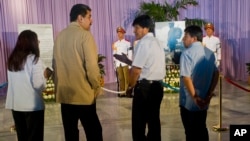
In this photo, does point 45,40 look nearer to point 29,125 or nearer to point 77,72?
point 29,125

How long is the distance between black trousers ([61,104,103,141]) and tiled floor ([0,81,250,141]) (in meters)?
1.33

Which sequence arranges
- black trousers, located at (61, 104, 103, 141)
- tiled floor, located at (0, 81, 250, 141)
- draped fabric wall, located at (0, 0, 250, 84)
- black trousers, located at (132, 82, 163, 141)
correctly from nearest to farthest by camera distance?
black trousers, located at (61, 104, 103, 141) → black trousers, located at (132, 82, 163, 141) → tiled floor, located at (0, 81, 250, 141) → draped fabric wall, located at (0, 0, 250, 84)

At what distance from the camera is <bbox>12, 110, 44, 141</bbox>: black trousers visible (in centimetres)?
288

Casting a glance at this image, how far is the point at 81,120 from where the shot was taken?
2807mm

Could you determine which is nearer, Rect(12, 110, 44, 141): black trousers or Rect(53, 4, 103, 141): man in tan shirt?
Rect(53, 4, 103, 141): man in tan shirt

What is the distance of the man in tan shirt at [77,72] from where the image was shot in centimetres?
261

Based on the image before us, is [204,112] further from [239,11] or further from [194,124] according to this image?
[239,11]

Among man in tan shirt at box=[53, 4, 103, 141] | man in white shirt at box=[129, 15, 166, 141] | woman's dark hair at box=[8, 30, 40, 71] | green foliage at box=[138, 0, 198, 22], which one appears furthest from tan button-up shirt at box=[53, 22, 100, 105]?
green foliage at box=[138, 0, 198, 22]

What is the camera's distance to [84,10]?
2.70 meters

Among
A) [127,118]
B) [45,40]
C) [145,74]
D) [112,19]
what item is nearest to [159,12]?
[112,19]

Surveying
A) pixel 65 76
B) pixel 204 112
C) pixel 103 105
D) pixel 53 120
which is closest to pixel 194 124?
pixel 204 112

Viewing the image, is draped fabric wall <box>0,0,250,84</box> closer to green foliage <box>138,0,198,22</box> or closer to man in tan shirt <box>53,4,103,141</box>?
green foliage <box>138,0,198,22</box>

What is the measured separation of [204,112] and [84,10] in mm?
1395

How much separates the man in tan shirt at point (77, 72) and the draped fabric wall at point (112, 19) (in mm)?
6453
